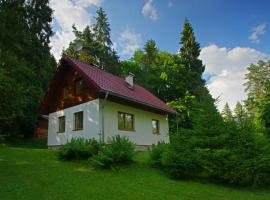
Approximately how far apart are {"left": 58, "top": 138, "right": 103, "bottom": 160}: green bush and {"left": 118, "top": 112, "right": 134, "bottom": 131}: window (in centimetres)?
455

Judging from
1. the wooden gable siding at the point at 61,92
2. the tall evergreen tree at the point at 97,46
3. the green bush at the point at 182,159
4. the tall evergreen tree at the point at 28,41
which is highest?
the tall evergreen tree at the point at 97,46

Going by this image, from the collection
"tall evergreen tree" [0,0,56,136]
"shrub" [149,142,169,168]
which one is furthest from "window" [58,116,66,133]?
"shrub" [149,142,169,168]

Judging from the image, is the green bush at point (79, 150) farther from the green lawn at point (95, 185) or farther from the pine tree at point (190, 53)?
the pine tree at point (190, 53)

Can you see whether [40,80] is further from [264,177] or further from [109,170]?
[264,177]

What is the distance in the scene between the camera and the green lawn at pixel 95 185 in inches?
257

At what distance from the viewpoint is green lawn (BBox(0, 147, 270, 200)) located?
21.4ft

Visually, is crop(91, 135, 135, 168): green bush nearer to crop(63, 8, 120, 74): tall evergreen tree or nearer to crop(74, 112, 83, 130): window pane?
crop(74, 112, 83, 130): window pane

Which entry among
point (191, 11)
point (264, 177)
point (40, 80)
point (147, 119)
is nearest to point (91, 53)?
point (40, 80)

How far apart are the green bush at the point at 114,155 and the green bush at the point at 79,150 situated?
0.62 m

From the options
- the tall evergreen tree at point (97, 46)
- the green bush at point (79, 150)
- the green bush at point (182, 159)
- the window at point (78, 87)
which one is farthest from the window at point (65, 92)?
the tall evergreen tree at point (97, 46)

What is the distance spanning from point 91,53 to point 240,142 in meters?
30.5

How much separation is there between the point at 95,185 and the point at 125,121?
8.92m

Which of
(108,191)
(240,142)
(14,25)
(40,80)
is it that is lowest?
(108,191)

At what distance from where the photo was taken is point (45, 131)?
89.6 feet
